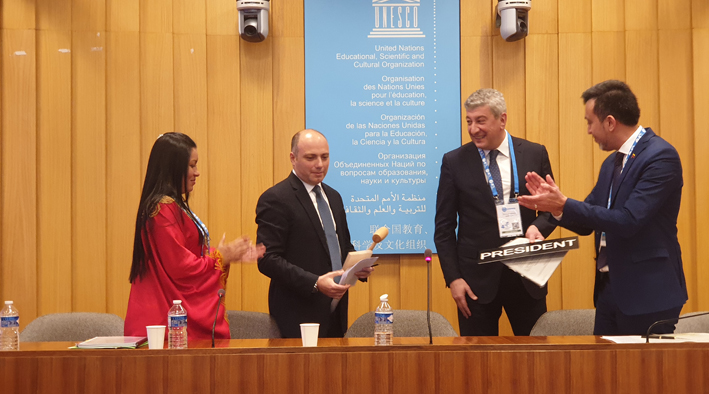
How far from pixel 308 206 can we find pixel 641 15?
118 inches

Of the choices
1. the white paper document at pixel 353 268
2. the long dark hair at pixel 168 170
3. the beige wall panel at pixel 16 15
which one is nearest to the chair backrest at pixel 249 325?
the white paper document at pixel 353 268

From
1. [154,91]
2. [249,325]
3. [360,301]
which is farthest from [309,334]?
[154,91]

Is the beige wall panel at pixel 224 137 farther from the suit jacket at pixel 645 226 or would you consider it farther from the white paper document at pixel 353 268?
the suit jacket at pixel 645 226

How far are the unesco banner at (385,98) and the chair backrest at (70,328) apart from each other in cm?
175

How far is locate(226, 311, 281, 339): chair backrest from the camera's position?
382 centimetres

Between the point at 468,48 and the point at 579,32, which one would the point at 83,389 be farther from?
the point at 579,32

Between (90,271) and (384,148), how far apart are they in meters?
2.29

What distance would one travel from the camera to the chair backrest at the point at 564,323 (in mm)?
3602

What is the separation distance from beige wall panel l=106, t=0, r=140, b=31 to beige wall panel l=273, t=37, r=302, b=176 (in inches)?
40.5

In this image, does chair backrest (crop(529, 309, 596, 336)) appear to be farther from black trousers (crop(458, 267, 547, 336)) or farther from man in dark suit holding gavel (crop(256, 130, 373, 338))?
man in dark suit holding gavel (crop(256, 130, 373, 338))

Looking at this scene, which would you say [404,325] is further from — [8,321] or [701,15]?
[701,15]

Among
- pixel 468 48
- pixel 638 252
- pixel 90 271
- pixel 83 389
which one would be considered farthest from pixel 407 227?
pixel 83 389

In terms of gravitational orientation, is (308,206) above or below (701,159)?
below

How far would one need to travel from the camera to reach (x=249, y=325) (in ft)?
12.7
